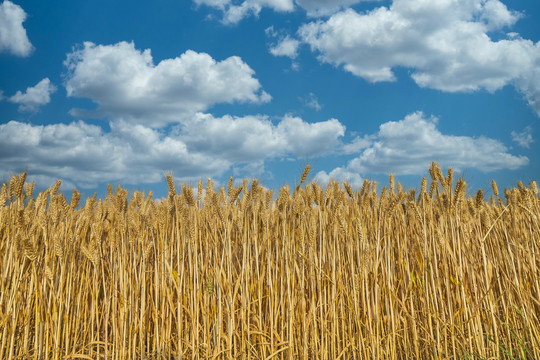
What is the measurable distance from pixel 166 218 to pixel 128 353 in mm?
1137

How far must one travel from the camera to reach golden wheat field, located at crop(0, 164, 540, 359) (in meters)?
3.21

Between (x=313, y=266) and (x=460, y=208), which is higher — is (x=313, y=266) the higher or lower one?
the lower one

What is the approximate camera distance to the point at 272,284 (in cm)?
349

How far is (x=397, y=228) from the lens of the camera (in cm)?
367

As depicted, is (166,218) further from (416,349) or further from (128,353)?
(416,349)

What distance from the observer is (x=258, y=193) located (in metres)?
3.59

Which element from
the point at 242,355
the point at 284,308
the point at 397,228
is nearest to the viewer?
the point at 242,355

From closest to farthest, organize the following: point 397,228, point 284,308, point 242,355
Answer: point 242,355, point 284,308, point 397,228

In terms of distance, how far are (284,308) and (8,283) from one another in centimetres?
224

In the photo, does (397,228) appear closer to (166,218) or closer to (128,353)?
(166,218)

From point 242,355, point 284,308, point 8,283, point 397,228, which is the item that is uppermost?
point 397,228

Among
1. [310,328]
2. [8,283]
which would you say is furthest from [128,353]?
[310,328]

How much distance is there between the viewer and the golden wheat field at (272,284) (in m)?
3.21

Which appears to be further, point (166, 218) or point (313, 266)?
point (166, 218)
